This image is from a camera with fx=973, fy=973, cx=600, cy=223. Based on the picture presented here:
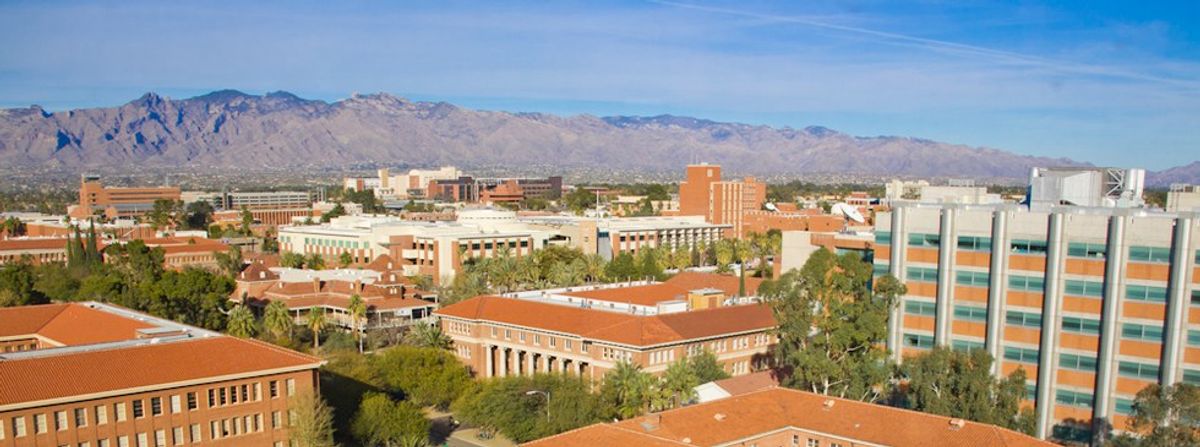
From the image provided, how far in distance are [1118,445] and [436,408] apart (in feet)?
156

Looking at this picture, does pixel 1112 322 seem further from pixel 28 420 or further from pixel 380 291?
pixel 380 291

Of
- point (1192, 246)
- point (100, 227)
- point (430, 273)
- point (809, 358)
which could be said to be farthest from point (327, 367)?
point (100, 227)

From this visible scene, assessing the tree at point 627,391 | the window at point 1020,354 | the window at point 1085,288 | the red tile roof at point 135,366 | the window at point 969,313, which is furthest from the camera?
the window at point 969,313

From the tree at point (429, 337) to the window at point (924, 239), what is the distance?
129 ft

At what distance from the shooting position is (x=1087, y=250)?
188ft

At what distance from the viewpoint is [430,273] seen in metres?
136

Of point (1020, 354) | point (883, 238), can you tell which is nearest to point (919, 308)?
point (883, 238)

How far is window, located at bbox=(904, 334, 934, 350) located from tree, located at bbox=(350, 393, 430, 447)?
32.4m

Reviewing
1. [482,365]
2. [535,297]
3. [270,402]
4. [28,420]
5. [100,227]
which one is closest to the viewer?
[28,420]

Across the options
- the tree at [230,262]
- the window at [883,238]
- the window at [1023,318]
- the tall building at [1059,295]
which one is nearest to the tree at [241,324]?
the window at [883,238]

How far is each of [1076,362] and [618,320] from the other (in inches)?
1250

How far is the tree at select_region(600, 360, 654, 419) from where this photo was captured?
60469 mm

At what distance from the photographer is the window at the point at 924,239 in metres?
62.8

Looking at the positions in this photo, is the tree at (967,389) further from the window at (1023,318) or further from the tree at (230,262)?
the tree at (230,262)
